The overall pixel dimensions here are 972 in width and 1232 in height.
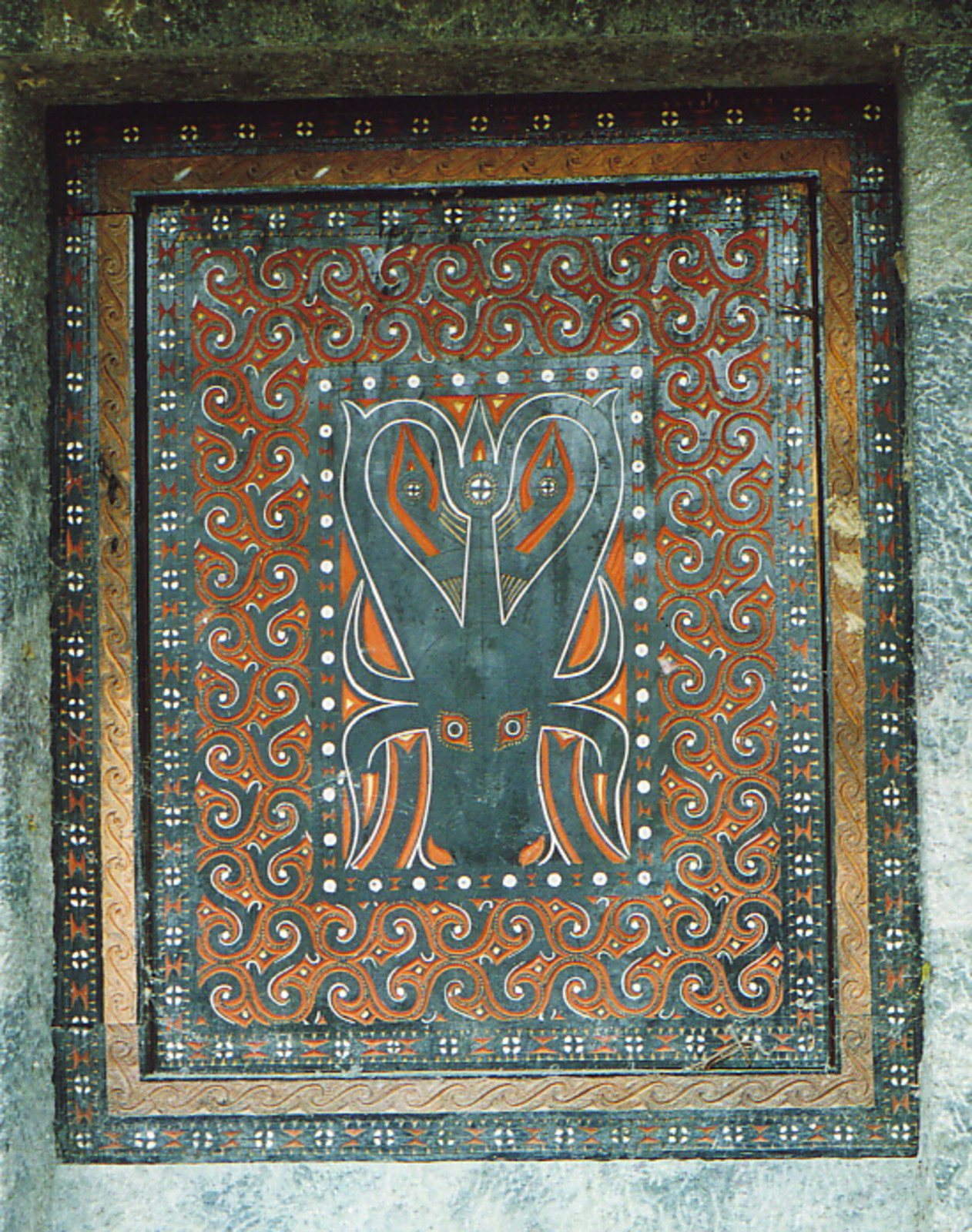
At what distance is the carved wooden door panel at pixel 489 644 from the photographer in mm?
2129

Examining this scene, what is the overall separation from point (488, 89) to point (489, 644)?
3.81ft

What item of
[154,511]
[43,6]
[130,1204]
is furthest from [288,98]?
[130,1204]

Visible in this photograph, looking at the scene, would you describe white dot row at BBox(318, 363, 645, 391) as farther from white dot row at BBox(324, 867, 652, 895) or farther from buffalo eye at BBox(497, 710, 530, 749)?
white dot row at BBox(324, 867, 652, 895)

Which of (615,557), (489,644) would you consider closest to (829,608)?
(615,557)

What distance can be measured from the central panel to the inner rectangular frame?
0.15ft

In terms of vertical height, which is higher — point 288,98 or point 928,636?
point 288,98

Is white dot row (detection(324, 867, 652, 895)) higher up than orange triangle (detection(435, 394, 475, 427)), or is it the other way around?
orange triangle (detection(435, 394, 475, 427))

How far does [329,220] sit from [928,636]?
150 cm

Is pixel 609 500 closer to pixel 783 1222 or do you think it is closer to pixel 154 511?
pixel 154 511

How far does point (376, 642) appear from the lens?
2174mm

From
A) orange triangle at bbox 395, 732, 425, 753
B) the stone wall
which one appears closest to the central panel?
orange triangle at bbox 395, 732, 425, 753

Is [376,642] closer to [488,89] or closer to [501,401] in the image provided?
[501,401]

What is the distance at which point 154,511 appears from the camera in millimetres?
2180

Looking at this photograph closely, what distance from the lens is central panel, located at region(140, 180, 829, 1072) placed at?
7.01 feet
